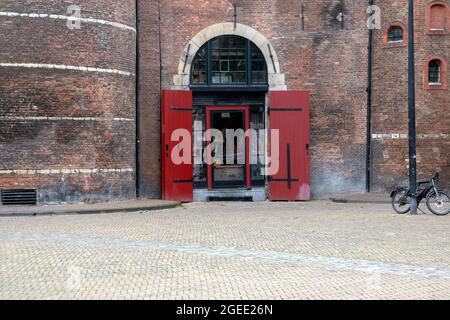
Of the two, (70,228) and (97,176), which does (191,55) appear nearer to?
(97,176)

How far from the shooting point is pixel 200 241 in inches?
468

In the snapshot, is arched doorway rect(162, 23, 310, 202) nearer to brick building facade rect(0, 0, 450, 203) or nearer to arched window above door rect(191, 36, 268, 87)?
arched window above door rect(191, 36, 268, 87)

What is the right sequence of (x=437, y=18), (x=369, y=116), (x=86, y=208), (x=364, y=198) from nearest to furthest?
(x=86, y=208), (x=364, y=198), (x=437, y=18), (x=369, y=116)

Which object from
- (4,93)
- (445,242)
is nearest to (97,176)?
(4,93)

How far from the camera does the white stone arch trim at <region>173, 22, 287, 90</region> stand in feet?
71.5

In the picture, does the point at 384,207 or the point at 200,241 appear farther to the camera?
the point at 384,207

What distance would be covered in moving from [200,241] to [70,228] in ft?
11.2

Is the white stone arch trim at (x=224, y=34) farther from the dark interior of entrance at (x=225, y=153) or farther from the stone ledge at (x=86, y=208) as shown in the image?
the stone ledge at (x=86, y=208)

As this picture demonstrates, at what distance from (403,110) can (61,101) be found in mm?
10432

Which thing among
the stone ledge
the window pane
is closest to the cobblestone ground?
the stone ledge

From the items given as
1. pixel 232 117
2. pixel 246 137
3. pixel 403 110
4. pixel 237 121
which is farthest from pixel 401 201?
pixel 232 117

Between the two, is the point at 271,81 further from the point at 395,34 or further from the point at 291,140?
the point at 395,34

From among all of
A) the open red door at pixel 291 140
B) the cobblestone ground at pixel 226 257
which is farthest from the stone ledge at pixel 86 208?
the open red door at pixel 291 140

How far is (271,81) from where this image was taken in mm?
22094
